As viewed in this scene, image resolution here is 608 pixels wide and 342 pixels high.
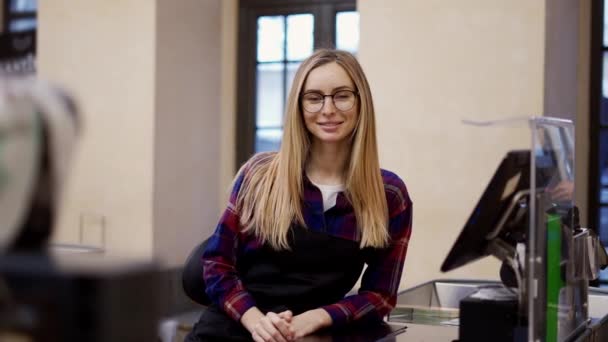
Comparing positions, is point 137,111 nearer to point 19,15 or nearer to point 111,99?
point 111,99

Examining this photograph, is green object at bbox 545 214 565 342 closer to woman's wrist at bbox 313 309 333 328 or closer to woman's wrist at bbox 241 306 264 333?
woman's wrist at bbox 313 309 333 328

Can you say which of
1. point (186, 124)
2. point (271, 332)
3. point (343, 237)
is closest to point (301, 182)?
point (343, 237)

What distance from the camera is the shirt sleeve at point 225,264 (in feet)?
6.91

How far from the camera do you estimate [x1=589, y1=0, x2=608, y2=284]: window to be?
4.49 meters

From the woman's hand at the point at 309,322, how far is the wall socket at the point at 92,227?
314 centimetres

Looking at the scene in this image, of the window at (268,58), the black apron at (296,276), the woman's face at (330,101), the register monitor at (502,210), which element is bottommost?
the black apron at (296,276)

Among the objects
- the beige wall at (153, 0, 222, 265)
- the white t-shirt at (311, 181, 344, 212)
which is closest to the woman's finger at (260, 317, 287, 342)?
the white t-shirt at (311, 181, 344, 212)

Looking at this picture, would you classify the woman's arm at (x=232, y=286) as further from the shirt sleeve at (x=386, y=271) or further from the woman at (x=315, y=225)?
the shirt sleeve at (x=386, y=271)

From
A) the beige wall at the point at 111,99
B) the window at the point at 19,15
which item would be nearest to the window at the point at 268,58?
the beige wall at the point at 111,99

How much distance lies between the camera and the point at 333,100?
7.01 ft

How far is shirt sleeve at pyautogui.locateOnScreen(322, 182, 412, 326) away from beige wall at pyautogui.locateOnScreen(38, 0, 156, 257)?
280cm

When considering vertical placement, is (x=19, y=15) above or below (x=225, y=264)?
above

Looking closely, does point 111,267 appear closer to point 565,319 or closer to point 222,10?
point 565,319

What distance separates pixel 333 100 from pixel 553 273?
27.8 inches
